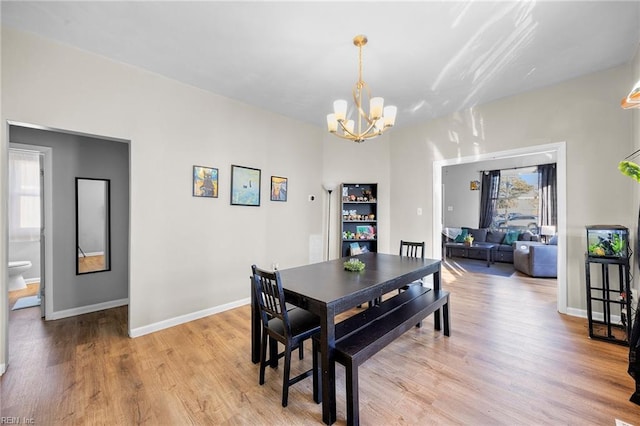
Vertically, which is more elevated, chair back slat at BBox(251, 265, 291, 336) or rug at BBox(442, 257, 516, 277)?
chair back slat at BBox(251, 265, 291, 336)

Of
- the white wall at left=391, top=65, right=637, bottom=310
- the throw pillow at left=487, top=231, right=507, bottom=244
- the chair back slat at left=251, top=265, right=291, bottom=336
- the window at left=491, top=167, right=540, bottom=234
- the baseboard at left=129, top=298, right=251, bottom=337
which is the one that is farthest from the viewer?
the window at left=491, top=167, right=540, bottom=234

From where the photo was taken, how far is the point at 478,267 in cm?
612

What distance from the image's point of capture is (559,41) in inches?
94.5

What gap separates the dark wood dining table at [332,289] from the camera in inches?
63.6

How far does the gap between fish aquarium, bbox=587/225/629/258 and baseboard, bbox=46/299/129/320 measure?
18.7 ft

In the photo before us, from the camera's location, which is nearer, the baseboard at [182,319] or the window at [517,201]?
the baseboard at [182,319]

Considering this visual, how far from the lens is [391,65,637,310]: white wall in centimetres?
289

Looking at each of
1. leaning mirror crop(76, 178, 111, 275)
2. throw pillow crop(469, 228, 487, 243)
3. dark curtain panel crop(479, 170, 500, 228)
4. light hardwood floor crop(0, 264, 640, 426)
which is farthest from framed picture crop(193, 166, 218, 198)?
dark curtain panel crop(479, 170, 500, 228)

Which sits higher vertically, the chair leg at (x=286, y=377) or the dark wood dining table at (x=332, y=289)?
the dark wood dining table at (x=332, y=289)

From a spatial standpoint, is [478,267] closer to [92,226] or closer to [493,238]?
[493,238]

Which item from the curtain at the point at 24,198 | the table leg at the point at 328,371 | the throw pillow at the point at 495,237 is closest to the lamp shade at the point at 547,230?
the throw pillow at the point at 495,237

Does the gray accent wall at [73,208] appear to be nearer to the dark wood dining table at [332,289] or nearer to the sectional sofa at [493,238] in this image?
the dark wood dining table at [332,289]

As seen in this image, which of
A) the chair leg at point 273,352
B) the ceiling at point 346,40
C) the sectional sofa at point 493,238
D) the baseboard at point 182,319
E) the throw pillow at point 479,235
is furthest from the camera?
the throw pillow at point 479,235

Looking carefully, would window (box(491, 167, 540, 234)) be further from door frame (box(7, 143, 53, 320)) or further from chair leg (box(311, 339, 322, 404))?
door frame (box(7, 143, 53, 320))
